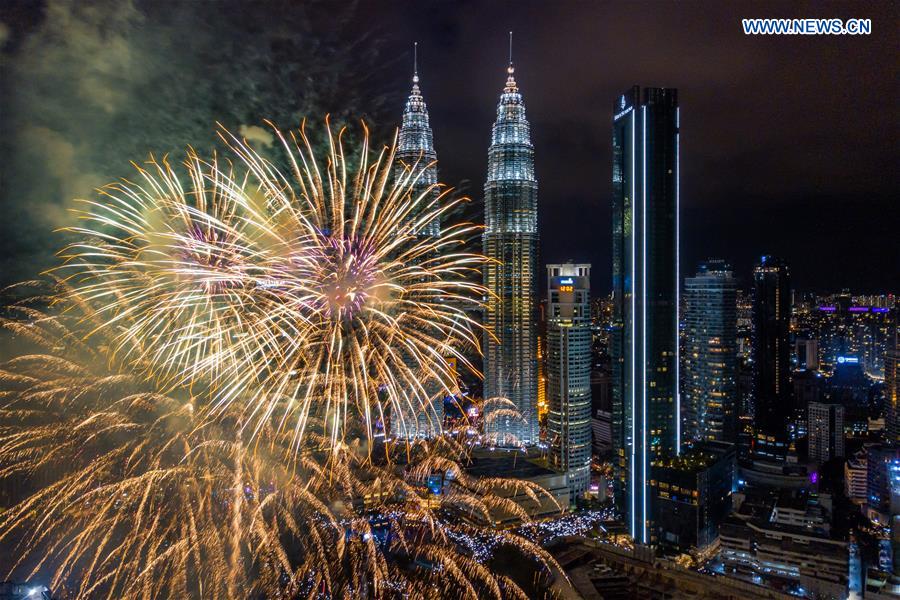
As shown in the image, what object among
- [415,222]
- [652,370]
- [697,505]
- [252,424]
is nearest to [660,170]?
[652,370]

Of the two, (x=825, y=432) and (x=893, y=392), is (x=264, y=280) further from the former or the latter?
(x=825, y=432)

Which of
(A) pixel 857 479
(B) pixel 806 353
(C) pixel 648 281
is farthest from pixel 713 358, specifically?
(B) pixel 806 353

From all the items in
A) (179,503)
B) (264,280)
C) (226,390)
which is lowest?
(179,503)

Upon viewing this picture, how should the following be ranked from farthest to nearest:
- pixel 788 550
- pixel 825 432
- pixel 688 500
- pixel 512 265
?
pixel 825 432 → pixel 512 265 → pixel 688 500 → pixel 788 550

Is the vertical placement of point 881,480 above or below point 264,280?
below

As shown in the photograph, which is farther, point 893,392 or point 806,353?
point 806,353

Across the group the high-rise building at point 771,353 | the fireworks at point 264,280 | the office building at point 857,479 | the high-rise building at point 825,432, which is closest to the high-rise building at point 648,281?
the office building at point 857,479
